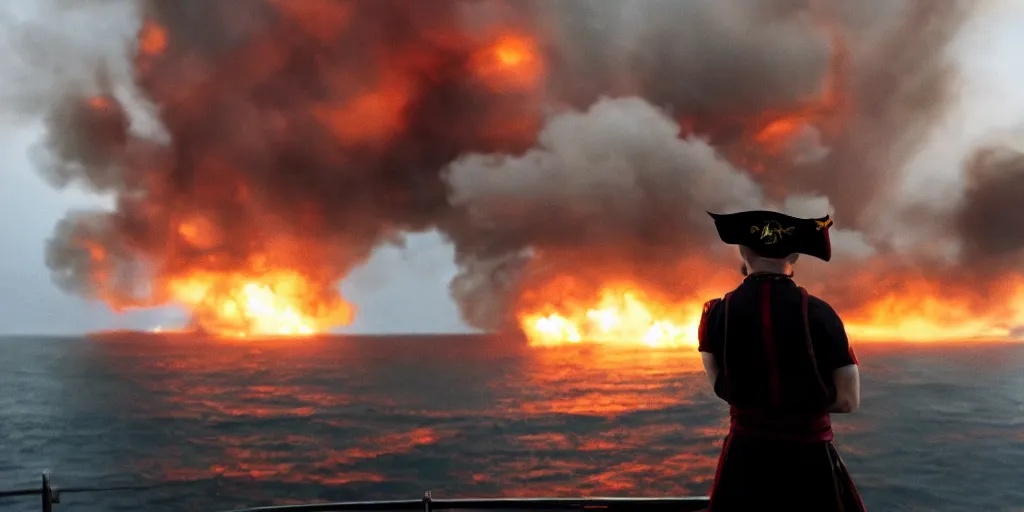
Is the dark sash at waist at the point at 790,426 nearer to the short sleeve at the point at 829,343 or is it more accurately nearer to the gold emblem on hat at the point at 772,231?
the short sleeve at the point at 829,343

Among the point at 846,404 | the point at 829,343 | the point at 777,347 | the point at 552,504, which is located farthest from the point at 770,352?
the point at 552,504

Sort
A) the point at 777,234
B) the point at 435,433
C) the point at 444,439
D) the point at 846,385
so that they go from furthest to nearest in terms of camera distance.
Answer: the point at 435,433 → the point at 444,439 → the point at 777,234 → the point at 846,385

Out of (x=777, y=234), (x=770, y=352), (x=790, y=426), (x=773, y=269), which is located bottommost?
(x=790, y=426)

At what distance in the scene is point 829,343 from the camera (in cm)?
253

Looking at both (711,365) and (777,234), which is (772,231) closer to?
(777,234)

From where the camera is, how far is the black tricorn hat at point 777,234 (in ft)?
8.90

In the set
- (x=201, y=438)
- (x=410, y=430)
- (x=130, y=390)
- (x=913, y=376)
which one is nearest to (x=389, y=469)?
(x=410, y=430)

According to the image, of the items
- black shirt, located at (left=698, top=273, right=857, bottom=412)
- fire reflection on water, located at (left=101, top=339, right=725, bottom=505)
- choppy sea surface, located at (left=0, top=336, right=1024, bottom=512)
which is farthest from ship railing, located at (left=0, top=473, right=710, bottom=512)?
fire reflection on water, located at (left=101, top=339, right=725, bottom=505)

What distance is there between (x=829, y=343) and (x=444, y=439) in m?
53.6

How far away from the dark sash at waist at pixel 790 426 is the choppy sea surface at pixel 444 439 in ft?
90.4

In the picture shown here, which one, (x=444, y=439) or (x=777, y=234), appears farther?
(x=444, y=439)

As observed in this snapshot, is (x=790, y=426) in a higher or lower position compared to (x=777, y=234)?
lower

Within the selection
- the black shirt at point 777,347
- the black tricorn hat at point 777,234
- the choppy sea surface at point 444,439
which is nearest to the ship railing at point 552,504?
the black shirt at point 777,347

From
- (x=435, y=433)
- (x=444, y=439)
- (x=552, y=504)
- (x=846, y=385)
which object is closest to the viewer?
(x=846, y=385)
